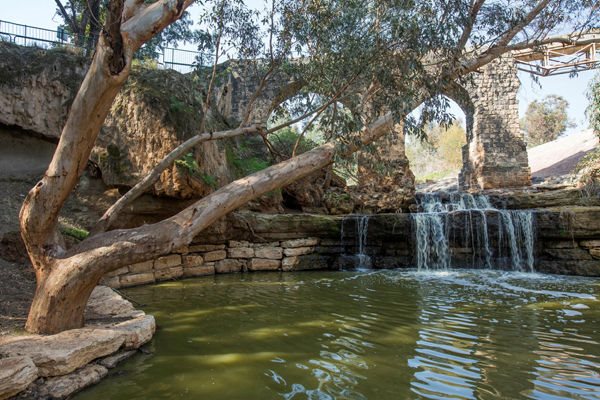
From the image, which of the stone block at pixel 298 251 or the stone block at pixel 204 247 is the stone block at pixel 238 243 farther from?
the stone block at pixel 298 251

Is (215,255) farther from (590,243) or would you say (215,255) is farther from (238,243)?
(590,243)

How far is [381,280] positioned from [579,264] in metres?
4.41

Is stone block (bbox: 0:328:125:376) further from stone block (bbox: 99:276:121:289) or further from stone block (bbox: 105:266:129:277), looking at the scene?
stone block (bbox: 105:266:129:277)

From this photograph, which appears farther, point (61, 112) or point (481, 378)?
point (61, 112)

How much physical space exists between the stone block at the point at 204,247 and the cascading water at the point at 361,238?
3046mm

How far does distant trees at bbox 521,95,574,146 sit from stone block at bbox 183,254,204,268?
36.4 metres

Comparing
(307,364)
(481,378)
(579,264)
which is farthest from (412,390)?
(579,264)

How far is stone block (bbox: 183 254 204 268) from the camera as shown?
359 inches

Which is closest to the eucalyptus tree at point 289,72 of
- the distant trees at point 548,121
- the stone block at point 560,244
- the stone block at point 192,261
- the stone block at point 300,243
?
the stone block at point 192,261

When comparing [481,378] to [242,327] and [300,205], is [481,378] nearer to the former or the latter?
[242,327]

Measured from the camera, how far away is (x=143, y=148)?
817 centimetres

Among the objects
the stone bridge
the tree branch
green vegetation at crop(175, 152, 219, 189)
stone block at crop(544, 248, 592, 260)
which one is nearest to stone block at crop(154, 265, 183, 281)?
green vegetation at crop(175, 152, 219, 189)

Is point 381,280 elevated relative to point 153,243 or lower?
lower

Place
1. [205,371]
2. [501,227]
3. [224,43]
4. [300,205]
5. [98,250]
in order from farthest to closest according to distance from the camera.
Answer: [300,205]
[501,227]
[224,43]
[98,250]
[205,371]
